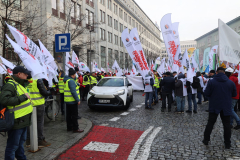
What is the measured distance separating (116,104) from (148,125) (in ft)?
8.23

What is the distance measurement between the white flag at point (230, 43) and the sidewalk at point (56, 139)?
4349 millimetres

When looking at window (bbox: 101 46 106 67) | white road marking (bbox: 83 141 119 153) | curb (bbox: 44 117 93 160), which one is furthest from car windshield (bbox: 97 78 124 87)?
window (bbox: 101 46 106 67)

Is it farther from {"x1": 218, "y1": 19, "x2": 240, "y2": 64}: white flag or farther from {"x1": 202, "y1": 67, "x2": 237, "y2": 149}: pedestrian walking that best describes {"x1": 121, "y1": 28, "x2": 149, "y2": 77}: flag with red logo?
{"x1": 202, "y1": 67, "x2": 237, "y2": 149}: pedestrian walking

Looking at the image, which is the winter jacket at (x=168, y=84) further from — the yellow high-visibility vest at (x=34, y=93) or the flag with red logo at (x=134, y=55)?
the yellow high-visibility vest at (x=34, y=93)

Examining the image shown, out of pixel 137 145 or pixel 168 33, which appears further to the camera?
pixel 168 33

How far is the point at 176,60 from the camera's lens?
960 cm

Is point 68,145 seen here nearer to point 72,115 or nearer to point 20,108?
point 72,115

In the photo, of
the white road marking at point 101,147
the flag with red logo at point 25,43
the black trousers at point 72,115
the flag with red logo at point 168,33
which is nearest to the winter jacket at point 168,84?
the flag with red logo at point 168,33

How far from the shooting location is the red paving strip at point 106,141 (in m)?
3.95

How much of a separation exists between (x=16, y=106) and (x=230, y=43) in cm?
511

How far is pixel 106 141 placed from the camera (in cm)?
485

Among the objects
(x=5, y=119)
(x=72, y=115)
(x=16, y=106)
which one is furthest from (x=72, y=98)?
(x=5, y=119)

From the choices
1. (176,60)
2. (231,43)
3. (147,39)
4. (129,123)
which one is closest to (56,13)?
(176,60)

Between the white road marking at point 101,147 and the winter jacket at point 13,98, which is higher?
the winter jacket at point 13,98
